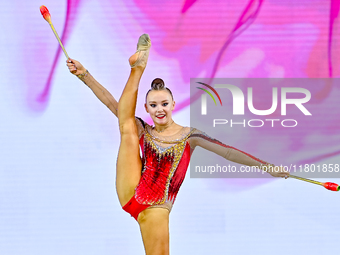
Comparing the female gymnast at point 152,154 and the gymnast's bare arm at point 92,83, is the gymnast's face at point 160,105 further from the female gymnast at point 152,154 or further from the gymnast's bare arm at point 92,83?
the gymnast's bare arm at point 92,83

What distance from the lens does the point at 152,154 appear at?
231 centimetres

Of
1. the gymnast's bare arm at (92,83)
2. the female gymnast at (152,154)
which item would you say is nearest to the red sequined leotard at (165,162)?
the female gymnast at (152,154)

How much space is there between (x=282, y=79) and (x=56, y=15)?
1463 millimetres

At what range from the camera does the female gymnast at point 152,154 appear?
2.25 meters

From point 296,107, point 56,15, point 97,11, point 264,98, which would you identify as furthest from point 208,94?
point 56,15

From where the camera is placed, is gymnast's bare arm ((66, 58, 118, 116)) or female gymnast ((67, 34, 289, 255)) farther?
gymnast's bare arm ((66, 58, 118, 116))

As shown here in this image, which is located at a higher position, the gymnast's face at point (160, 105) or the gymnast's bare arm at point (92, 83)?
the gymnast's bare arm at point (92, 83)

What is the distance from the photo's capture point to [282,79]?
2998mm

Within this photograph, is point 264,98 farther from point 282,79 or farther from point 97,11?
point 97,11

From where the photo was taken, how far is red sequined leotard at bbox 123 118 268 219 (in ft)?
7.38

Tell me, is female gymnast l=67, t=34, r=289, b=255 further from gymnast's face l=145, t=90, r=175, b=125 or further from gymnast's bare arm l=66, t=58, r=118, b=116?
gymnast's bare arm l=66, t=58, r=118, b=116

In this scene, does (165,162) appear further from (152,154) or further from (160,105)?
(160,105)

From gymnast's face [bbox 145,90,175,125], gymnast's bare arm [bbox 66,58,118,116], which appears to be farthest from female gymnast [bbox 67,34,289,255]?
gymnast's bare arm [bbox 66,58,118,116]

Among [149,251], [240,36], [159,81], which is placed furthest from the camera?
[240,36]
